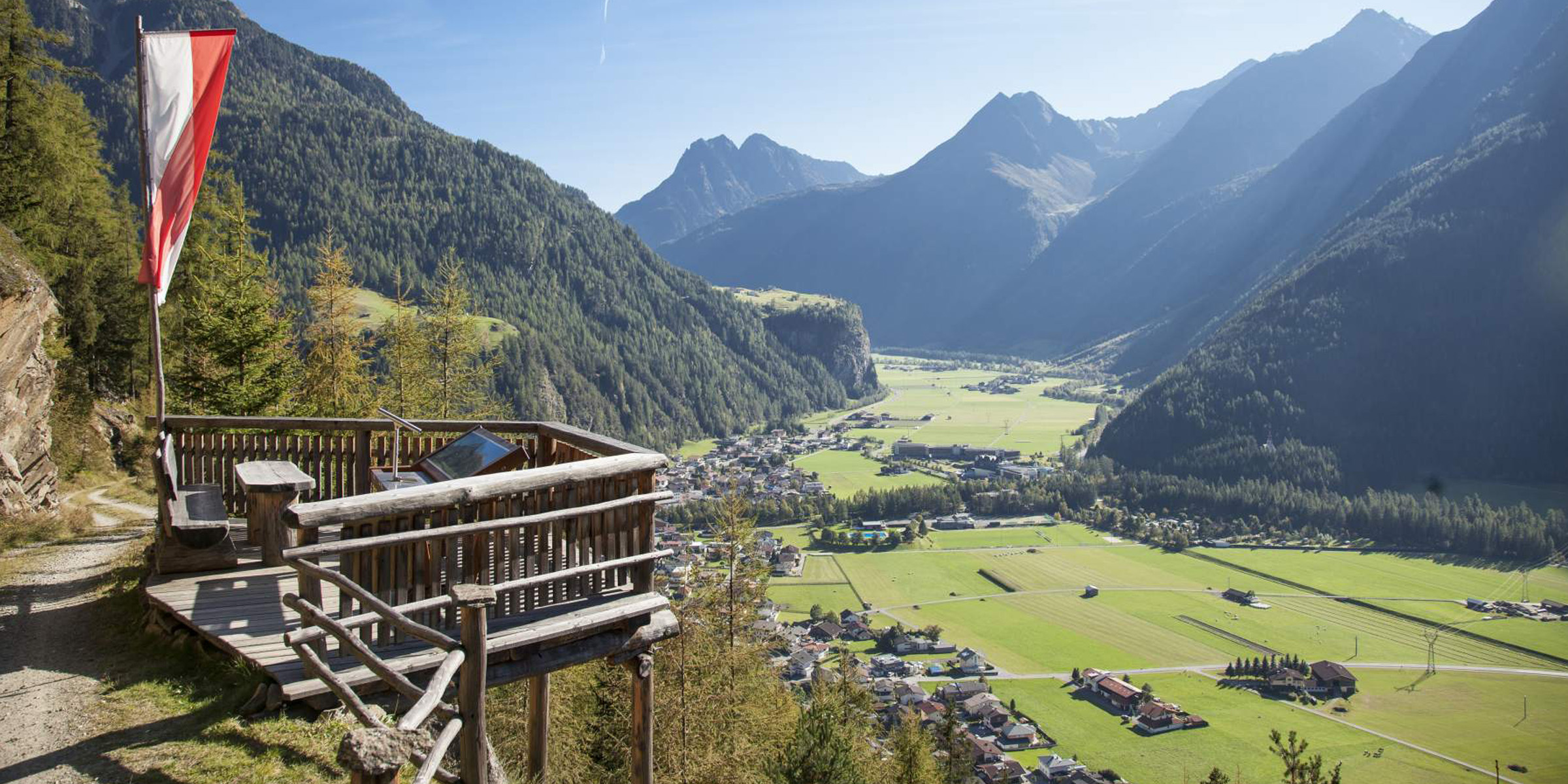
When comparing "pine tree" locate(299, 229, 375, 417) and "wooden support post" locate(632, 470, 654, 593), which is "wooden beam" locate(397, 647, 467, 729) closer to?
"wooden support post" locate(632, 470, 654, 593)

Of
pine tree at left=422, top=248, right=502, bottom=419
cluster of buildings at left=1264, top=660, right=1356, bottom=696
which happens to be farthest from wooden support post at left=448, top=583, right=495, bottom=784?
cluster of buildings at left=1264, top=660, right=1356, bottom=696

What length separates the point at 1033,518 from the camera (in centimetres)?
10150

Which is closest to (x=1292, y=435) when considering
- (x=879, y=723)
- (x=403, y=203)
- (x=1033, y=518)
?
(x=1033, y=518)

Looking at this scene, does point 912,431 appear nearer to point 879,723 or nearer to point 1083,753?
point 1083,753

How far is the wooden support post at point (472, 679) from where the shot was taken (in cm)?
497

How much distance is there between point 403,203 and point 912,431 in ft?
349

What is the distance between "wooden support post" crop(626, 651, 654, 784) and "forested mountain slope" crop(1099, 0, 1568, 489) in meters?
133

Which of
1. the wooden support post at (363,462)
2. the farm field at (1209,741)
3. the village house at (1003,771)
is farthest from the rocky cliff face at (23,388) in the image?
the farm field at (1209,741)

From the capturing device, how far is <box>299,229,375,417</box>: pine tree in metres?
25.1

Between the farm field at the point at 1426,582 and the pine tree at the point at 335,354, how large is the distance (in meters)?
78.0

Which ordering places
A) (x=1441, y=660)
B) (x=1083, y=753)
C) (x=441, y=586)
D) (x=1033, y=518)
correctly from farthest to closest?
(x=1033, y=518)
(x=1441, y=660)
(x=1083, y=753)
(x=441, y=586)

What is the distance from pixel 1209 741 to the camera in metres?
45.7

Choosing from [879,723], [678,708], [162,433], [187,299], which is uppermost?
[187,299]

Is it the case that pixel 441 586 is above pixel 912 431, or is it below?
above
